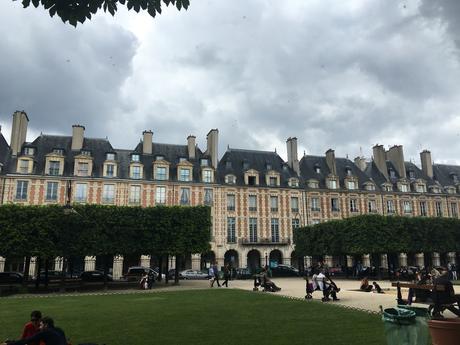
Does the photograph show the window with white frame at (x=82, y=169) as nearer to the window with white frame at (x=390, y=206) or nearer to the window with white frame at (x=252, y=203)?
the window with white frame at (x=252, y=203)

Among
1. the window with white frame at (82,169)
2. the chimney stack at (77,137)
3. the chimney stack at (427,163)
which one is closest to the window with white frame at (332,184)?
the chimney stack at (427,163)

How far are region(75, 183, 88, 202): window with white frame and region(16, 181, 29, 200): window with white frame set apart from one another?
4406 millimetres

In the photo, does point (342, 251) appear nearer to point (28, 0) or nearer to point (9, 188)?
point (9, 188)

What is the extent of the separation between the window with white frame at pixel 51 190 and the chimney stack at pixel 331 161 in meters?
30.8

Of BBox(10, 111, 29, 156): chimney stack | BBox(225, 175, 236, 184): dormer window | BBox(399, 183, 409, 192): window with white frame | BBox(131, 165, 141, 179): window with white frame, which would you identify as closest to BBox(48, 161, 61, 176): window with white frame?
BBox(10, 111, 29, 156): chimney stack

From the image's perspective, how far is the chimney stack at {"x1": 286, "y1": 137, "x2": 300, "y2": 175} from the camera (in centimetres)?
4875

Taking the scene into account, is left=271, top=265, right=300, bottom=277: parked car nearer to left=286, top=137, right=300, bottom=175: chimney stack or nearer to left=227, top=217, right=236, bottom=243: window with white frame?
left=227, top=217, right=236, bottom=243: window with white frame

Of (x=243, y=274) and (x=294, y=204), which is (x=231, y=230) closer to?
(x=243, y=274)

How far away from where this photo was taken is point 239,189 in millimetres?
44750

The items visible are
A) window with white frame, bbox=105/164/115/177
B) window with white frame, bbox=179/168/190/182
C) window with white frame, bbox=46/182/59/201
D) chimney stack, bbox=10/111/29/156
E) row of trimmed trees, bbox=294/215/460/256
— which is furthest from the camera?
window with white frame, bbox=179/168/190/182

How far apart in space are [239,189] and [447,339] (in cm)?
3881

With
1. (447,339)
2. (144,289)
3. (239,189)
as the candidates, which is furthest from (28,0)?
(239,189)

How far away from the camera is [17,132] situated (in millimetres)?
39500

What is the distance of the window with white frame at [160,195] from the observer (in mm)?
41562
